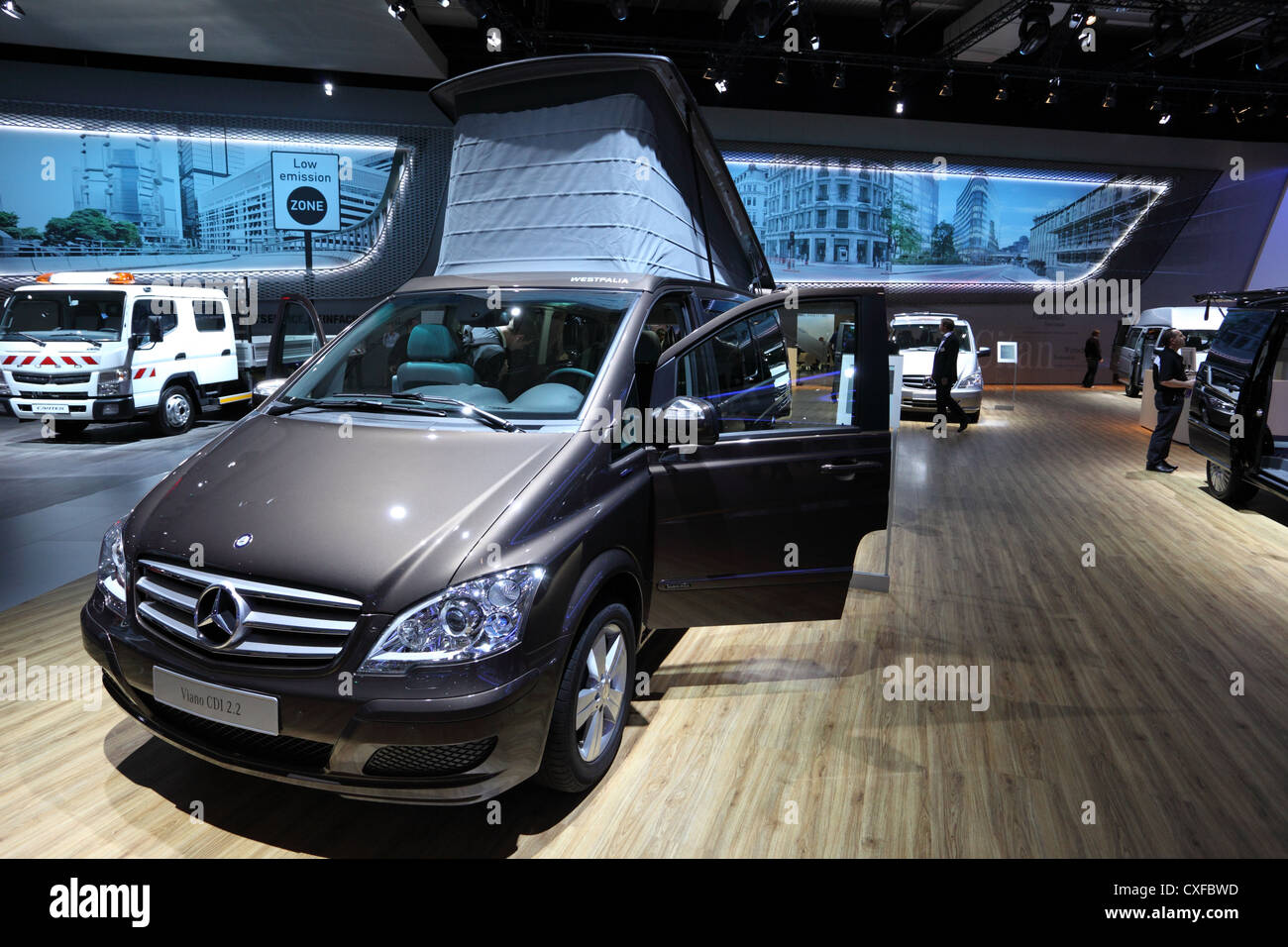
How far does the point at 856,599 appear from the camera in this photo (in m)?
4.16

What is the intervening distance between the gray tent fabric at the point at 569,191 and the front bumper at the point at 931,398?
22.5ft

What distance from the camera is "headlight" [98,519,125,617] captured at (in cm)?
210

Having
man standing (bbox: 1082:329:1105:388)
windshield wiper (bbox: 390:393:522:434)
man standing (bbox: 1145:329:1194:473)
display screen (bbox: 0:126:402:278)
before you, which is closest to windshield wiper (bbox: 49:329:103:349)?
display screen (bbox: 0:126:402:278)

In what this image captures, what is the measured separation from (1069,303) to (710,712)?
17.3 meters

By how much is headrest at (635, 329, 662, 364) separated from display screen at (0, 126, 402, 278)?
11.6 metres

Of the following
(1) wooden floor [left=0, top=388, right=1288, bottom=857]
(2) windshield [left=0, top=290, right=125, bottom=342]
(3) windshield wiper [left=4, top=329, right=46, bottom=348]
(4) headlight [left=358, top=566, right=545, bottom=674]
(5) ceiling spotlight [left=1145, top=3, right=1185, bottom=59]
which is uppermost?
(5) ceiling spotlight [left=1145, top=3, right=1185, bottom=59]

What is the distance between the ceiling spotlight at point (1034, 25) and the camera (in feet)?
31.6

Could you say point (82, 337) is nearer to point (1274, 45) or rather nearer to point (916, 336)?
point (916, 336)

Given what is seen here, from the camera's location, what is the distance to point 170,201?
1221cm

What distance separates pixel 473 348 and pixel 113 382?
7.15 meters

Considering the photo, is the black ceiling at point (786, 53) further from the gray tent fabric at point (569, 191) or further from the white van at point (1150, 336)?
the gray tent fabric at point (569, 191)

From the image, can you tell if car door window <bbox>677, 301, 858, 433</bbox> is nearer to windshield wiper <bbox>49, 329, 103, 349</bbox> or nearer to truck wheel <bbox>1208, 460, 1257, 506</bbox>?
truck wheel <bbox>1208, 460, 1257, 506</bbox>
